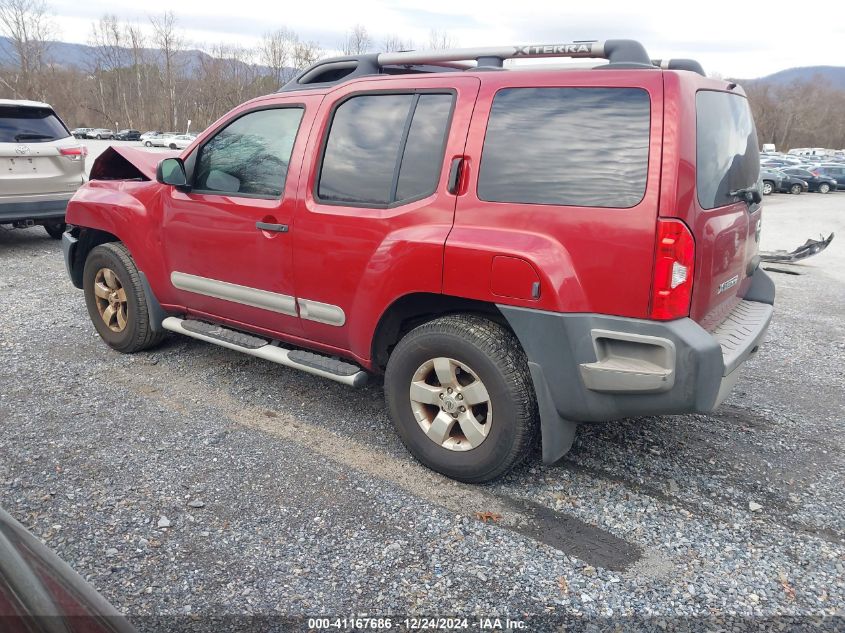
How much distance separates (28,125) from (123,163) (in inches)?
174

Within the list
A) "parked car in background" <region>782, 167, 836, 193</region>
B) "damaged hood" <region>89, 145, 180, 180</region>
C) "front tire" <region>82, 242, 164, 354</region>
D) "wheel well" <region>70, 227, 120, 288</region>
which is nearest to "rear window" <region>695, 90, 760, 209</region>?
"damaged hood" <region>89, 145, 180, 180</region>

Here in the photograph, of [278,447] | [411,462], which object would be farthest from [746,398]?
[278,447]

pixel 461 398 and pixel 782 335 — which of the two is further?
pixel 782 335

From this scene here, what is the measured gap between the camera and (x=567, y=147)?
2.92m

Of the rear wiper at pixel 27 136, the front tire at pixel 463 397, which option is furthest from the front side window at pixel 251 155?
the rear wiper at pixel 27 136

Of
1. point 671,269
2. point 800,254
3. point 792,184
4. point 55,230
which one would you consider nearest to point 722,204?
point 671,269

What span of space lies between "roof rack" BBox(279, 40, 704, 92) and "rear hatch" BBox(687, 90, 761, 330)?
324 millimetres

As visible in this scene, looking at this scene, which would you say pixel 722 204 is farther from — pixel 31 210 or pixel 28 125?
pixel 28 125

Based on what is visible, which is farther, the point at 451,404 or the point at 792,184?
the point at 792,184

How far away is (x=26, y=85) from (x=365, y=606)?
58.5 m

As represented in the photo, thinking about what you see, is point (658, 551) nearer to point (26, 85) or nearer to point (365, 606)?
point (365, 606)

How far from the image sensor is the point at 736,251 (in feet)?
10.8

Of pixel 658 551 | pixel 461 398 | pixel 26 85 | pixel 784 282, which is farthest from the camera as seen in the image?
pixel 26 85

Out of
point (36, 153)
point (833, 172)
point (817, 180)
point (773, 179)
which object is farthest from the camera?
point (833, 172)
